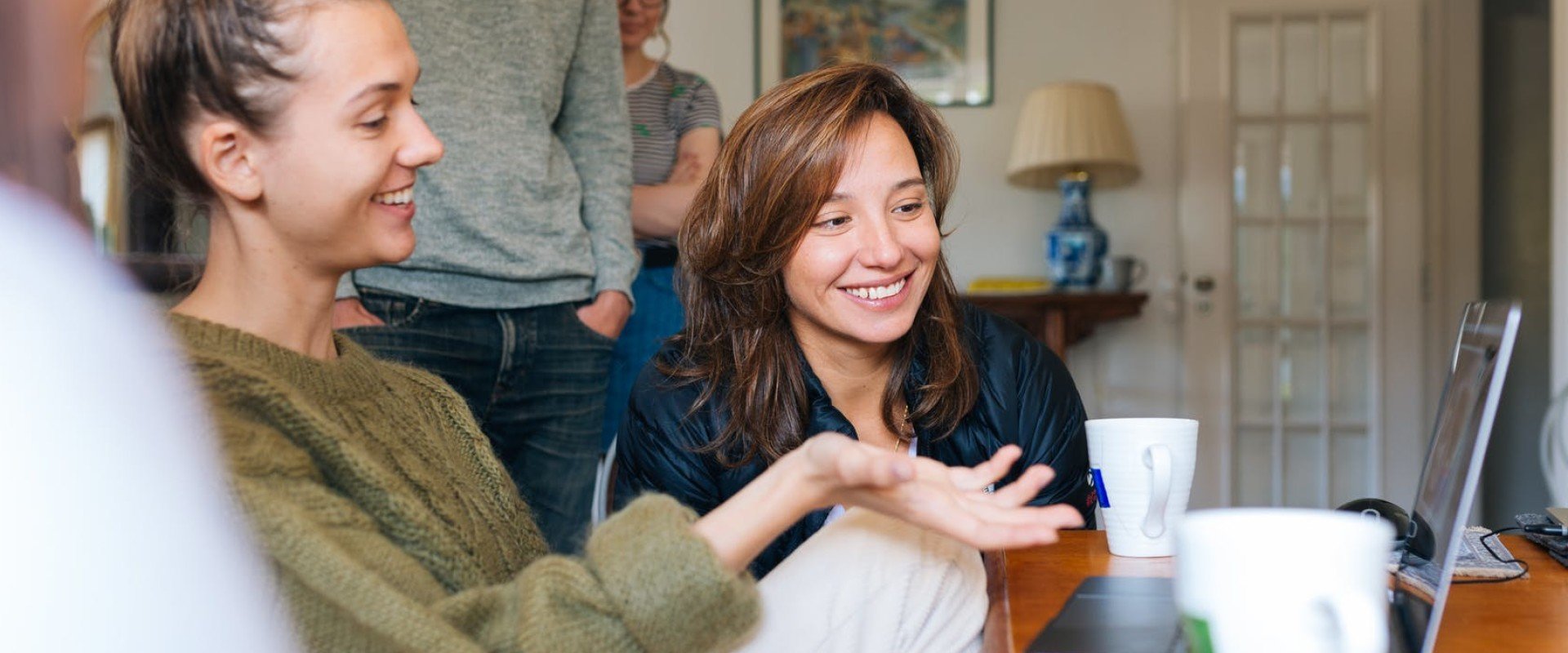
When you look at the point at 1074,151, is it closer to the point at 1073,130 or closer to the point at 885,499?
the point at 1073,130

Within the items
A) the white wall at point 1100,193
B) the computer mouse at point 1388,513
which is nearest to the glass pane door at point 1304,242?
the white wall at point 1100,193

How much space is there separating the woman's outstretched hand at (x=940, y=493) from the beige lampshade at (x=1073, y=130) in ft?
9.80

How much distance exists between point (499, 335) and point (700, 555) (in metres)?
0.92

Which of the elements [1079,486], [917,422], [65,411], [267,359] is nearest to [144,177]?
[267,359]

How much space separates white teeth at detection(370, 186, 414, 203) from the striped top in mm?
1117

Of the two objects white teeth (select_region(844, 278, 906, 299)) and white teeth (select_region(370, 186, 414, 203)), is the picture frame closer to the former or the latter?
white teeth (select_region(844, 278, 906, 299))

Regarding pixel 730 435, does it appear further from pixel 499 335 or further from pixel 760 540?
pixel 760 540

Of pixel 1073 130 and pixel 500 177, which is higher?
pixel 1073 130

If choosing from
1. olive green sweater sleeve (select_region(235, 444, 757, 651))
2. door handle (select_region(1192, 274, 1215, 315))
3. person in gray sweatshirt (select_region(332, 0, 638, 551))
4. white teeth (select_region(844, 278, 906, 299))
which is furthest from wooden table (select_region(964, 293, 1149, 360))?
olive green sweater sleeve (select_region(235, 444, 757, 651))

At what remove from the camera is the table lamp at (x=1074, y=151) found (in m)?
3.66

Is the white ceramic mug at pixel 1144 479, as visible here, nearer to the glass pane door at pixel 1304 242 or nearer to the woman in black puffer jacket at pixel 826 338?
the woman in black puffer jacket at pixel 826 338

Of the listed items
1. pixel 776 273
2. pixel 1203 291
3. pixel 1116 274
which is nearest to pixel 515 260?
pixel 776 273

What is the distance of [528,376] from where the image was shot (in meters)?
1.64

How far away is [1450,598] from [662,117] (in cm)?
162
